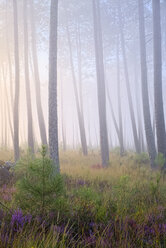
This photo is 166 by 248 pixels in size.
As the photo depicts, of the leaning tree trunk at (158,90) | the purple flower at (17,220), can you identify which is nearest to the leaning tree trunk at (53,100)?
the purple flower at (17,220)

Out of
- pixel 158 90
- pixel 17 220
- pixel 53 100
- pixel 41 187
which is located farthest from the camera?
pixel 158 90

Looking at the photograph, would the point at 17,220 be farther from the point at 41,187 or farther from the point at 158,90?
the point at 158,90

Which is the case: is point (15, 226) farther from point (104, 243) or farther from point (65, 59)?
point (65, 59)

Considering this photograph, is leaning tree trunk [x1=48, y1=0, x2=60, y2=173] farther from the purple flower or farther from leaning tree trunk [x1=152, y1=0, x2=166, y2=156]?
leaning tree trunk [x1=152, y1=0, x2=166, y2=156]

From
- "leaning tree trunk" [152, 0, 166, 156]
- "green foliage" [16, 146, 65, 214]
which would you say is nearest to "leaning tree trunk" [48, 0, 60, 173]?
"green foliage" [16, 146, 65, 214]

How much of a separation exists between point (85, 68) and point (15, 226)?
84.4 feet

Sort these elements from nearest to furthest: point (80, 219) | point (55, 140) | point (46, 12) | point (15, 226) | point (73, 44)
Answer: point (15, 226)
point (80, 219)
point (55, 140)
point (46, 12)
point (73, 44)

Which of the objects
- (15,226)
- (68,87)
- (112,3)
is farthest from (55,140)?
(68,87)

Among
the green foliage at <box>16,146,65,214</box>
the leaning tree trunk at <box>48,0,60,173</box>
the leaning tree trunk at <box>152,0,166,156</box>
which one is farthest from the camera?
the leaning tree trunk at <box>152,0,166,156</box>

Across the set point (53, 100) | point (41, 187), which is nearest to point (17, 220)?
point (41, 187)

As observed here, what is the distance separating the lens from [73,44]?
2197cm

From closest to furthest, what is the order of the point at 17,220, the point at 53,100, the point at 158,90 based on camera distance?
1. the point at 17,220
2. the point at 53,100
3. the point at 158,90

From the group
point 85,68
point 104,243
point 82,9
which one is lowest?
point 104,243

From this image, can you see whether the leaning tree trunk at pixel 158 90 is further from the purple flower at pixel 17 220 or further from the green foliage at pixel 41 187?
the purple flower at pixel 17 220
